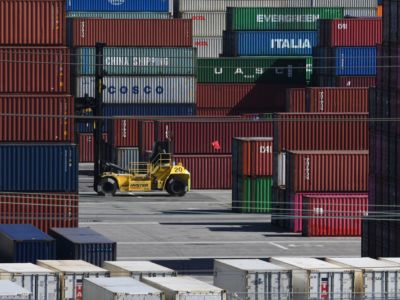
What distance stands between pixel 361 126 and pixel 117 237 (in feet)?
57.6

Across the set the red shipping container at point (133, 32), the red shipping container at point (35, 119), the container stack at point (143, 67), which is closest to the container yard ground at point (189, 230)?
the red shipping container at point (35, 119)

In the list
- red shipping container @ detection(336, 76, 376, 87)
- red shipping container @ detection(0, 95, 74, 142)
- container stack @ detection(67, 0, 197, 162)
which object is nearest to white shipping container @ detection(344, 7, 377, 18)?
red shipping container @ detection(336, 76, 376, 87)

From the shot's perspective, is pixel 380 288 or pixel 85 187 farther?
pixel 85 187

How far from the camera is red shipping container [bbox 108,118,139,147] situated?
118500mm

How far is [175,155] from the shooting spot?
112 m

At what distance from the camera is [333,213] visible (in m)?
86.8

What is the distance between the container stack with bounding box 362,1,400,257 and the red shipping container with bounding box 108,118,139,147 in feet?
145

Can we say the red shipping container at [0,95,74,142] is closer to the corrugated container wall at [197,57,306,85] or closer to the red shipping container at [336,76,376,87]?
the red shipping container at [336,76,376,87]

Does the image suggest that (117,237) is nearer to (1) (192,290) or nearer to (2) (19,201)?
(2) (19,201)

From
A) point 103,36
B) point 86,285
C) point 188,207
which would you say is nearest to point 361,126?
point 188,207

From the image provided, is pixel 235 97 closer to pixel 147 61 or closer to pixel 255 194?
pixel 147 61

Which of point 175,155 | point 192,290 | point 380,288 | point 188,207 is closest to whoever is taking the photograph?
point 192,290

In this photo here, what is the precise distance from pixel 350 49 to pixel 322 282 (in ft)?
237

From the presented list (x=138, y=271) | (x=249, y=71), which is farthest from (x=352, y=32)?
(x=138, y=271)
